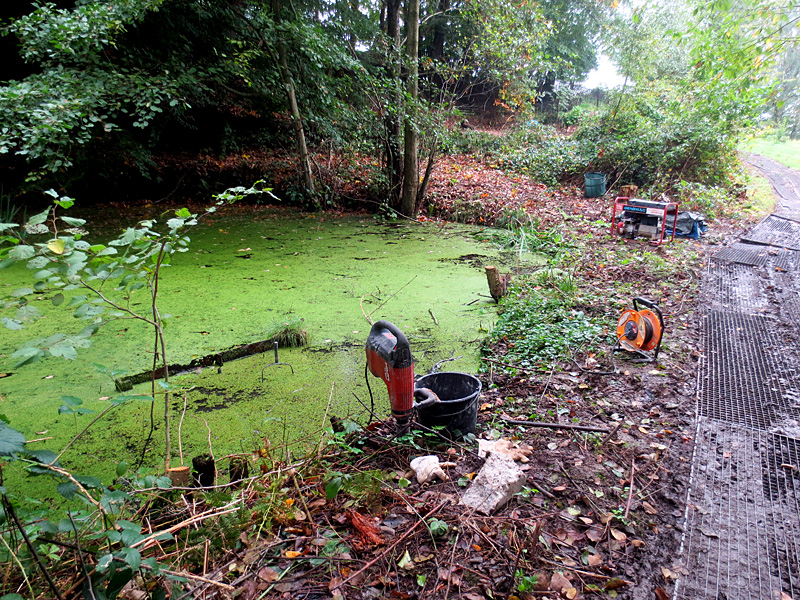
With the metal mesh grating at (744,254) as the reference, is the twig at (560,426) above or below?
below

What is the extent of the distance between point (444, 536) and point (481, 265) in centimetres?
379

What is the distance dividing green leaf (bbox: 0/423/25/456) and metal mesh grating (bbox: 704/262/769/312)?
432 centimetres

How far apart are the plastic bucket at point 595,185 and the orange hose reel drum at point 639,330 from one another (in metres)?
6.28

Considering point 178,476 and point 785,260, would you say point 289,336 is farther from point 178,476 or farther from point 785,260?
point 785,260

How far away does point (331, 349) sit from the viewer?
10.3 feet

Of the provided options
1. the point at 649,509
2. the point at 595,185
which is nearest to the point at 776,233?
the point at 595,185

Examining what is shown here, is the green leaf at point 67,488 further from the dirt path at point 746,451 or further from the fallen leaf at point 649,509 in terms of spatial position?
the fallen leaf at point 649,509

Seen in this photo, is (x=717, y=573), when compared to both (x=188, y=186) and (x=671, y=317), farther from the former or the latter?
(x=188, y=186)

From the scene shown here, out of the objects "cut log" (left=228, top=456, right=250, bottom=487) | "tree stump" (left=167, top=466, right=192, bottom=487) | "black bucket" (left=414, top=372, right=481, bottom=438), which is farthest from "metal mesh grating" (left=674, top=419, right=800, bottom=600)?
"tree stump" (left=167, top=466, right=192, bottom=487)

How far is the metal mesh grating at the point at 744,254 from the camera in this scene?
4.76 metres

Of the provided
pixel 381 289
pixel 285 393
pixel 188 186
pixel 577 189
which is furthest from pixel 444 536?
pixel 577 189

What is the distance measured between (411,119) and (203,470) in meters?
5.62

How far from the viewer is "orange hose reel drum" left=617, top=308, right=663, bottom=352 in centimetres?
275

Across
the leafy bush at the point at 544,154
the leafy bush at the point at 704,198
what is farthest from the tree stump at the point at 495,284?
the leafy bush at the point at 544,154
